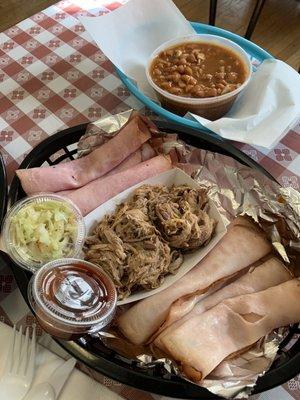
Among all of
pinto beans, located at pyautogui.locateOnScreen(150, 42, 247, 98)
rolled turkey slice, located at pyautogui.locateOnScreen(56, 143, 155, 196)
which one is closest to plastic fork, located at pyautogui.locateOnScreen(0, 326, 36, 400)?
rolled turkey slice, located at pyautogui.locateOnScreen(56, 143, 155, 196)

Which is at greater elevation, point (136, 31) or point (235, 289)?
point (136, 31)

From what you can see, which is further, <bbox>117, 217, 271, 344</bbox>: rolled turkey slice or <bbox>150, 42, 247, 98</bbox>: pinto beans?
<bbox>150, 42, 247, 98</bbox>: pinto beans

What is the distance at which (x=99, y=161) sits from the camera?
3.09 ft

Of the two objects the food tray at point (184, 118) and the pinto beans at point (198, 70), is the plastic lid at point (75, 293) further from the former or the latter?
the pinto beans at point (198, 70)

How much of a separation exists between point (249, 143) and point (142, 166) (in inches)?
10.5

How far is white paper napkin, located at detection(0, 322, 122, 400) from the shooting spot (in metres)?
0.68

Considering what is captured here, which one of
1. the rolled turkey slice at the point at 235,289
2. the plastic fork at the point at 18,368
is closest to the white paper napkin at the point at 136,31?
the rolled turkey slice at the point at 235,289

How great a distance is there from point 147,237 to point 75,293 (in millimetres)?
178

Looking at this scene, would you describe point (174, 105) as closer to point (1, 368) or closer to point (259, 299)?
point (259, 299)

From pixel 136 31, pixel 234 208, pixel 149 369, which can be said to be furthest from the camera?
pixel 136 31

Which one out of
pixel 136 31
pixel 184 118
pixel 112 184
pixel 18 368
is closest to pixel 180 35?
pixel 136 31

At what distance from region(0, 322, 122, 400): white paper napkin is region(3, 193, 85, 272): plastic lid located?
151 millimetres

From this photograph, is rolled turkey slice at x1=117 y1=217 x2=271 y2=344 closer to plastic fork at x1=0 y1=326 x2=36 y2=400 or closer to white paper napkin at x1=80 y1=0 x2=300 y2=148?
plastic fork at x1=0 y1=326 x2=36 y2=400

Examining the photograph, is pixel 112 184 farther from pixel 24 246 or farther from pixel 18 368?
pixel 18 368
